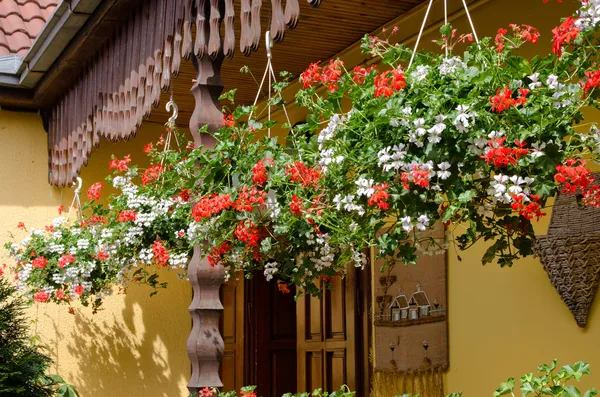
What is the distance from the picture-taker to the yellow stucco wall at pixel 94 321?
6547mm

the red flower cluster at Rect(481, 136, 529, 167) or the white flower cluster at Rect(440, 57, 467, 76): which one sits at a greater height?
the white flower cluster at Rect(440, 57, 467, 76)

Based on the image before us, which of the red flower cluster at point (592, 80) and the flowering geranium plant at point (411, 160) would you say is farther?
the flowering geranium plant at point (411, 160)

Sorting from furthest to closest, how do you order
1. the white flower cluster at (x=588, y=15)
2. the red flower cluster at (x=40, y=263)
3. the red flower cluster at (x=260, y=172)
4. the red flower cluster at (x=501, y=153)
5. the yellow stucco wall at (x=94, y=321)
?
the yellow stucco wall at (x=94, y=321), the red flower cluster at (x=40, y=263), the red flower cluster at (x=260, y=172), the red flower cluster at (x=501, y=153), the white flower cluster at (x=588, y=15)

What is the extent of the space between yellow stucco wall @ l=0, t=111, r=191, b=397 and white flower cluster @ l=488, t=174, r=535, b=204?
5.06 meters

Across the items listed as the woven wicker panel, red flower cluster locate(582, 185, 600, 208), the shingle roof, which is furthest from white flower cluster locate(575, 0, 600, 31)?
the shingle roof

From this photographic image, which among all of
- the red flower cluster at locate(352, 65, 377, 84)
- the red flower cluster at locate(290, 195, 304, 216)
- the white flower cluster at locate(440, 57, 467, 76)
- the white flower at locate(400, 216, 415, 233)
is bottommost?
the white flower at locate(400, 216, 415, 233)

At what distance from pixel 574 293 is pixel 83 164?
132 inches

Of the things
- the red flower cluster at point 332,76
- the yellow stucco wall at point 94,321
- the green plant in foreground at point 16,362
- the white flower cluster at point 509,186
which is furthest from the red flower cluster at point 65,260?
the white flower cluster at point 509,186

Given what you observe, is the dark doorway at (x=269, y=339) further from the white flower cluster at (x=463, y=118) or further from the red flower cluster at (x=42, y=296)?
the white flower cluster at (x=463, y=118)

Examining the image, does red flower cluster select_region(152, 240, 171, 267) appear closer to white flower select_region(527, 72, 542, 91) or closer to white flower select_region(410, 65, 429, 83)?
white flower select_region(410, 65, 429, 83)

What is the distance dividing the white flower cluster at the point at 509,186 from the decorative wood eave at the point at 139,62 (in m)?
1.13

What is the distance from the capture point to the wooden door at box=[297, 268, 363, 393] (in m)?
5.62

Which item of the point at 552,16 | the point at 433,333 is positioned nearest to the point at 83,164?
the point at 433,333

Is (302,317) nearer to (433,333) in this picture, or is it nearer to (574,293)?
(433,333)
